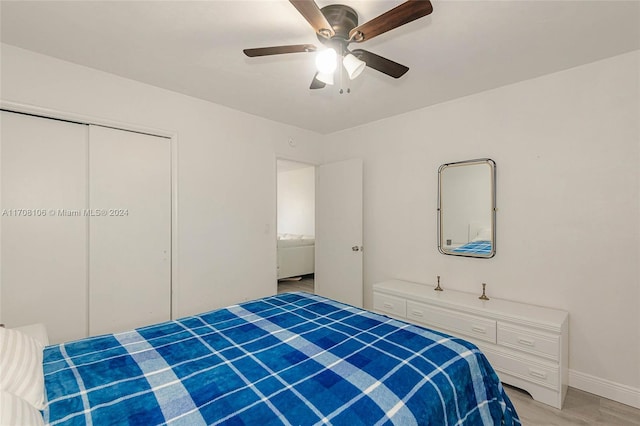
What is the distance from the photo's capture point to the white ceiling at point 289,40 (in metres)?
1.72

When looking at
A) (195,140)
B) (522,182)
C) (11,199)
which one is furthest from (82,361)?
(522,182)

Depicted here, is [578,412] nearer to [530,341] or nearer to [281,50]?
[530,341]

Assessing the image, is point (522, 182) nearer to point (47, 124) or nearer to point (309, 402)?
point (309, 402)

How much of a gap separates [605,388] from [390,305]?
5.53 ft

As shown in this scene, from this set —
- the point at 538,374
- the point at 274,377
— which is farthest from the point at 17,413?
the point at 538,374

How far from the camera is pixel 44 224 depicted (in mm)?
2270

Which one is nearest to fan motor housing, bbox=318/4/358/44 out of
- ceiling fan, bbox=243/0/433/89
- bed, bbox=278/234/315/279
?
ceiling fan, bbox=243/0/433/89

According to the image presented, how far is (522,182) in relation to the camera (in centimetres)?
260

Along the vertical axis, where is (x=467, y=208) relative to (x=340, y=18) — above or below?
below

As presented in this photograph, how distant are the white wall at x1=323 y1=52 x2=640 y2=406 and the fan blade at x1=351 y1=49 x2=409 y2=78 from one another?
4.88ft

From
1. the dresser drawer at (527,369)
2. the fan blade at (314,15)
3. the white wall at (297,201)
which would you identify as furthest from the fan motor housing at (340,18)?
the white wall at (297,201)

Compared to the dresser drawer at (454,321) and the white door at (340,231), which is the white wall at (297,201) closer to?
the white door at (340,231)

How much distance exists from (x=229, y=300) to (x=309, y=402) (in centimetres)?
240

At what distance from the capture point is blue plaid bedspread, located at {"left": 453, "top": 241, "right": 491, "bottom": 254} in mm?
2791
